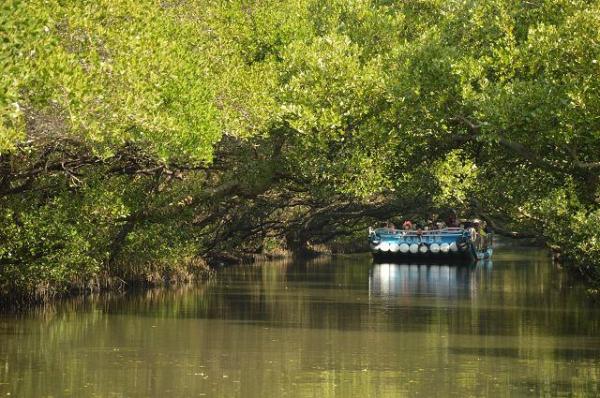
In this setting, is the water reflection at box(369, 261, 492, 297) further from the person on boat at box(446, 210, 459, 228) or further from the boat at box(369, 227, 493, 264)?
the person on boat at box(446, 210, 459, 228)

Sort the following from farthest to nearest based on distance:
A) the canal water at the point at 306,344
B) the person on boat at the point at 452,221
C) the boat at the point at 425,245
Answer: the person on boat at the point at 452,221 < the boat at the point at 425,245 < the canal water at the point at 306,344

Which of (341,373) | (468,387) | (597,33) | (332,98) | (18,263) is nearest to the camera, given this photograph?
(468,387)

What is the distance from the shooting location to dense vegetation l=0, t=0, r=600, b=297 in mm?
22094

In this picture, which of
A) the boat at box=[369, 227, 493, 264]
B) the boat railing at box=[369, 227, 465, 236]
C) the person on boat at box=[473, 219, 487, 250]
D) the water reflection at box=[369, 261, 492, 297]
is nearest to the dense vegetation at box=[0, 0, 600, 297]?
the water reflection at box=[369, 261, 492, 297]

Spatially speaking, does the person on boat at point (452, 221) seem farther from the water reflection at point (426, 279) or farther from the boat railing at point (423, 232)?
the water reflection at point (426, 279)

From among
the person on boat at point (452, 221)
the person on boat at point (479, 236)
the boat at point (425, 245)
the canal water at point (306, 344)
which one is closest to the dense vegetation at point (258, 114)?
the canal water at point (306, 344)

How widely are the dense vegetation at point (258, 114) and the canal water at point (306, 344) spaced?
1.89 meters

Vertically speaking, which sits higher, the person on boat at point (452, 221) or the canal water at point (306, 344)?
the person on boat at point (452, 221)

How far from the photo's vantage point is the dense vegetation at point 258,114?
2209 centimetres

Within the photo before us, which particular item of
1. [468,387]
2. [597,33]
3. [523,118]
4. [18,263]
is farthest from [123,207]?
[468,387]

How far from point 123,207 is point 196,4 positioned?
21.0 ft

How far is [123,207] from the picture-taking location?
2916cm

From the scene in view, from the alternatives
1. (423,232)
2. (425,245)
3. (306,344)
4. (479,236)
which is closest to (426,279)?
(425,245)

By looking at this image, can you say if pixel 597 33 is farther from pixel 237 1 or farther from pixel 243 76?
pixel 237 1
